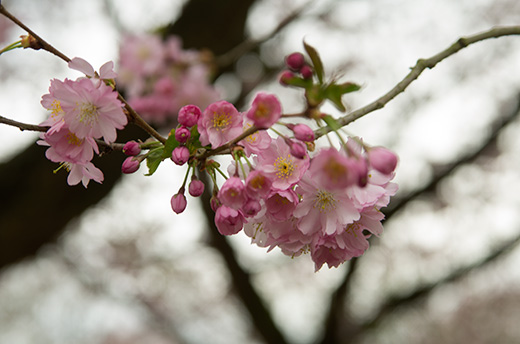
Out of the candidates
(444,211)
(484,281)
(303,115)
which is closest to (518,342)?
(484,281)

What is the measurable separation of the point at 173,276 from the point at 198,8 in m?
5.02

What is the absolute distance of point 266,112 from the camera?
1.92 ft

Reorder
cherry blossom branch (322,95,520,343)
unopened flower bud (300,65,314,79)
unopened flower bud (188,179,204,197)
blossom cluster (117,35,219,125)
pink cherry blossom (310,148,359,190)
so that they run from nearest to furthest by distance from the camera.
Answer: pink cherry blossom (310,148,359,190) → unopened flower bud (300,65,314,79) → unopened flower bud (188,179,204,197) → blossom cluster (117,35,219,125) → cherry blossom branch (322,95,520,343)

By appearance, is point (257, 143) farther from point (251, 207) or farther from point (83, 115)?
point (83, 115)

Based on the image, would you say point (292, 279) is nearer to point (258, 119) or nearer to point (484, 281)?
point (484, 281)

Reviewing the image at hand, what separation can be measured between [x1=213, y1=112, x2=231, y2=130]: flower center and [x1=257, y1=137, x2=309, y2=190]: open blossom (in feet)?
0.24

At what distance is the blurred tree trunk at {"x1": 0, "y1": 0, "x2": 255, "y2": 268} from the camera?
2498 millimetres

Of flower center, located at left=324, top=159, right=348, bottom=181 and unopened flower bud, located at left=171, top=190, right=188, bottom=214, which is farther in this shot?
unopened flower bud, located at left=171, top=190, right=188, bottom=214

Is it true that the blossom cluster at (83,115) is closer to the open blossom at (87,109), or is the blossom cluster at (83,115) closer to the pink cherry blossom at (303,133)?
the open blossom at (87,109)

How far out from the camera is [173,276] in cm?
684

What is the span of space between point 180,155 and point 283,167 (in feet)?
0.54

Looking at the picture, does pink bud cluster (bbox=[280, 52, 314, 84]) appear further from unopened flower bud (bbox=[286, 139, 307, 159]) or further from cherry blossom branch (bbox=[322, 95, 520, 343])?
cherry blossom branch (bbox=[322, 95, 520, 343])

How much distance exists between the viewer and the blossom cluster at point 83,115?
67cm

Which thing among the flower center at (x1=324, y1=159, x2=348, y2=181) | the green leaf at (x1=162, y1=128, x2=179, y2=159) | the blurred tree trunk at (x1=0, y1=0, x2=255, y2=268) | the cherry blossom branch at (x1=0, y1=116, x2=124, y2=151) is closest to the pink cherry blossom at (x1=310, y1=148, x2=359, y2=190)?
the flower center at (x1=324, y1=159, x2=348, y2=181)
